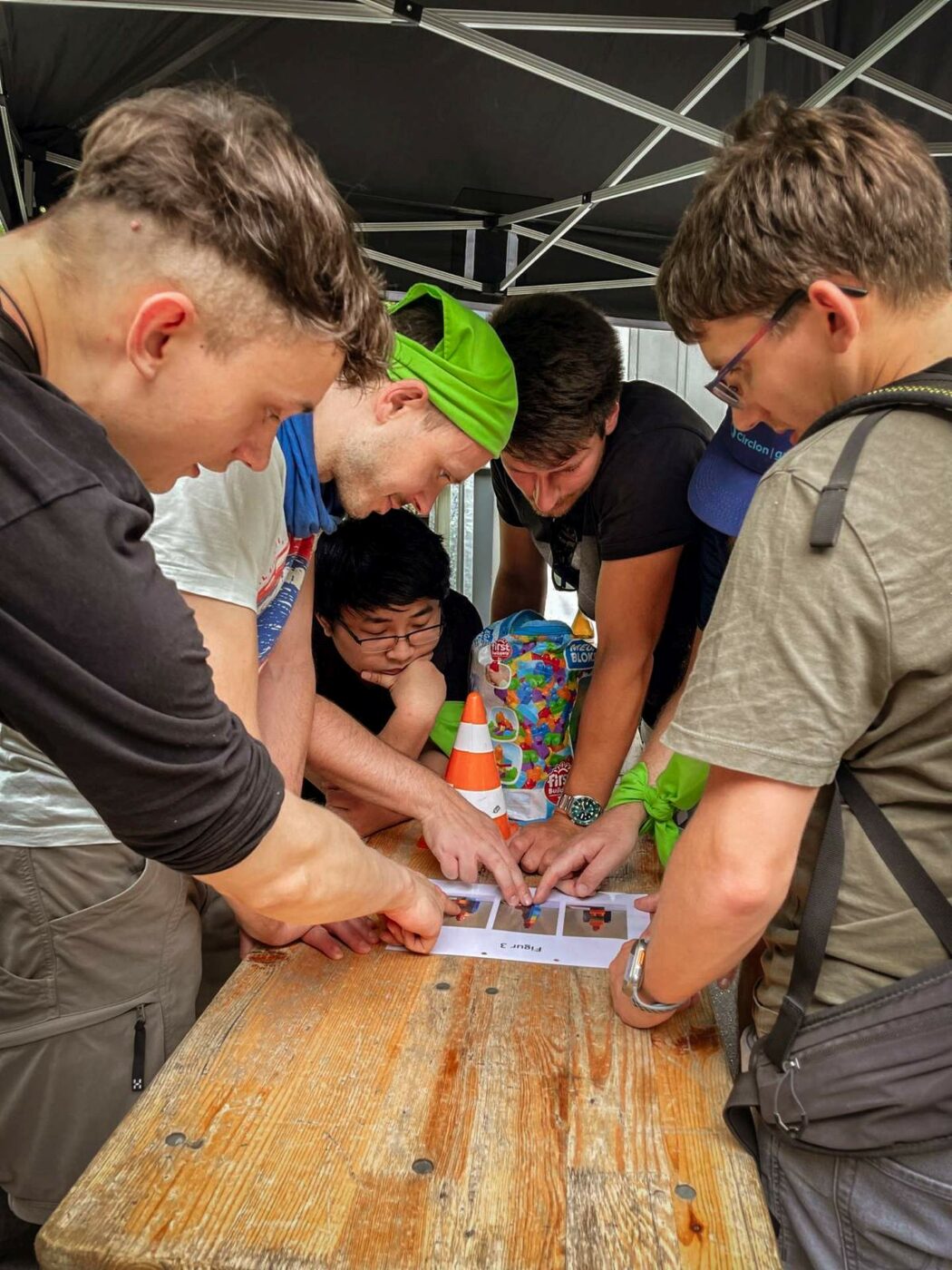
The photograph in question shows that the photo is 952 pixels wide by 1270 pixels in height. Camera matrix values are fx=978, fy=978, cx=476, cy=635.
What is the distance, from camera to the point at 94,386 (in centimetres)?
105

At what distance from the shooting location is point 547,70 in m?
3.20

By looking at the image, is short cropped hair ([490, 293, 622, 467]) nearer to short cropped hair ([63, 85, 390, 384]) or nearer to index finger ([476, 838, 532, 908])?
index finger ([476, 838, 532, 908])

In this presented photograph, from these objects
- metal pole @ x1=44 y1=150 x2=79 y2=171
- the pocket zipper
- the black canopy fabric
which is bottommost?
the pocket zipper

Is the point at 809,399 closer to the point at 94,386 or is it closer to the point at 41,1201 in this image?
the point at 94,386

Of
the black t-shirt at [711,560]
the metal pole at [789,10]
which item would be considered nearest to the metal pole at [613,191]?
the metal pole at [789,10]

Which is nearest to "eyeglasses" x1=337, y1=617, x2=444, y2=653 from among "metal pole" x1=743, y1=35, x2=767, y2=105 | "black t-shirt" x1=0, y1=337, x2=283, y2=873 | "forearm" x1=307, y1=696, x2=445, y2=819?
"forearm" x1=307, y1=696, x2=445, y2=819

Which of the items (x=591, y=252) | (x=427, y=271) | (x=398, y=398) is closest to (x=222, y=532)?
(x=398, y=398)

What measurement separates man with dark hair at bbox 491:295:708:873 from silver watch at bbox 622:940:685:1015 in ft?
2.71

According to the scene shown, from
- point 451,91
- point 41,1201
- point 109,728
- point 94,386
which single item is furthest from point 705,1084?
point 451,91

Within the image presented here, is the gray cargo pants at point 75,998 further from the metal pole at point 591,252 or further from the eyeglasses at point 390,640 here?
the metal pole at point 591,252

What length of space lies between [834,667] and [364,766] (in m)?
1.30

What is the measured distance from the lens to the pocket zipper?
5.89ft

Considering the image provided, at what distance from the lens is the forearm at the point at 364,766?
2.08 m

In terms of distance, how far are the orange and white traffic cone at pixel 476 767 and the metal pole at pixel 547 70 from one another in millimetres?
1820
